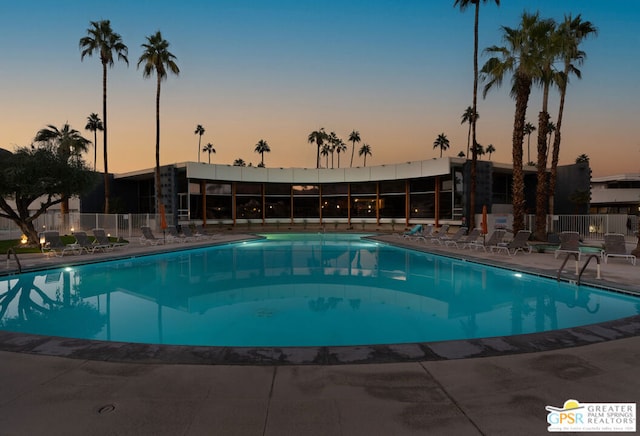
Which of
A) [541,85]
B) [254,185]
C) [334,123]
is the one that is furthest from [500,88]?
[334,123]

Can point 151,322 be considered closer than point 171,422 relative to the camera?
No

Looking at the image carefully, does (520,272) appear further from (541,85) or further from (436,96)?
(436,96)

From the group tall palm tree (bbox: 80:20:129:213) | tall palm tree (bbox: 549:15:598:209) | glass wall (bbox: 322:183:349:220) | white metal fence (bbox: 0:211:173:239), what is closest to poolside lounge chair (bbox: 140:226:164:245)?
white metal fence (bbox: 0:211:173:239)

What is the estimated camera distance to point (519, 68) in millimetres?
15422

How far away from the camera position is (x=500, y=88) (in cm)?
1661

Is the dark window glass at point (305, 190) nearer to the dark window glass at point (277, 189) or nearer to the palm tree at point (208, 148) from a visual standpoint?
the dark window glass at point (277, 189)

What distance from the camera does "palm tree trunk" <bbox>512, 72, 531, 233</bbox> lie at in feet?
51.0

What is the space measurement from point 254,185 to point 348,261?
2029 cm

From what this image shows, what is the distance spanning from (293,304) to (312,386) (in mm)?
4689

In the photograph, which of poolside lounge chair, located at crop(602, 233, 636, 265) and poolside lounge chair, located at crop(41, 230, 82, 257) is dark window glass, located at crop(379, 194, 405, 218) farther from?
poolside lounge chair, located at crop(41, 230, 82, 257)

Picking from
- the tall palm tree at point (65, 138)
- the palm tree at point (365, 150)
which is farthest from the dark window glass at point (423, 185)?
the palm tree at point (365, 150)

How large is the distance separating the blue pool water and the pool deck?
1.58 meters

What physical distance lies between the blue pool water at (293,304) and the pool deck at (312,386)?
62.1 inches

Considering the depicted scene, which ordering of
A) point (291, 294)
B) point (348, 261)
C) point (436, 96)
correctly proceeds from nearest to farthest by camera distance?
point (291, 294)
point (348, 261)
point (436, 96)
